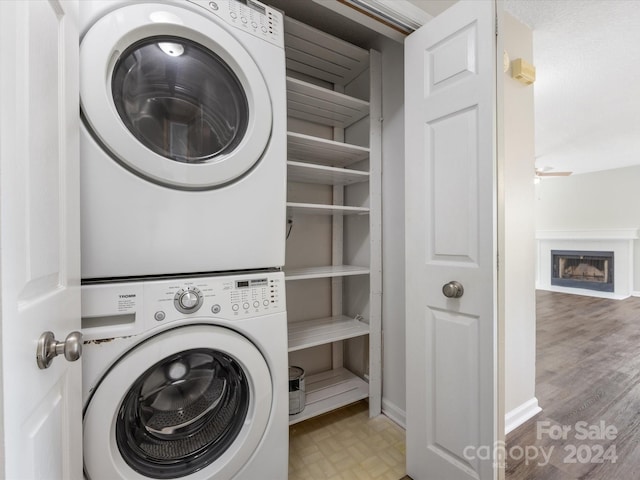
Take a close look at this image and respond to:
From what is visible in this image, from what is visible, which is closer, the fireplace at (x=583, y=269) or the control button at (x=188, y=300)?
the control button at (x=188, y=300)

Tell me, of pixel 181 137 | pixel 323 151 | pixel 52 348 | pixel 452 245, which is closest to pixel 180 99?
pixel 181 137

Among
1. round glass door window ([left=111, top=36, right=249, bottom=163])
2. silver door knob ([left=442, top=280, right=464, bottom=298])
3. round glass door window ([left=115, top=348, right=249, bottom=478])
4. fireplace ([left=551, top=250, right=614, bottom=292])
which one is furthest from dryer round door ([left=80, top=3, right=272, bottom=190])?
fireplace ([left=551, top=250, right=614, bottom=292])

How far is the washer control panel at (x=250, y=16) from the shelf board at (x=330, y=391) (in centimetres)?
174

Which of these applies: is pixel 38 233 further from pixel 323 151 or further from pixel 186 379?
pixel 323 151

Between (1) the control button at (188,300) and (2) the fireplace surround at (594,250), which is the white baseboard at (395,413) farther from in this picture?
(2) the fireplace surround at (594,250)

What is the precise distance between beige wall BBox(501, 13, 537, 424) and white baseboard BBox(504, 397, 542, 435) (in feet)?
0.05

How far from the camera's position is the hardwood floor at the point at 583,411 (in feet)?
4.39

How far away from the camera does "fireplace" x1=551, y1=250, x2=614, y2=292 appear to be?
17.0ft

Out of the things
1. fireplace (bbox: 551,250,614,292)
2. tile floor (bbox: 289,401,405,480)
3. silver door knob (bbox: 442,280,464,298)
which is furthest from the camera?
fireplace (bbox: 551,250,614,292)

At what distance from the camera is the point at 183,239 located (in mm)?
882

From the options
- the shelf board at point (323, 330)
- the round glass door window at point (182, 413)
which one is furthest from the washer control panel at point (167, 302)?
the shelf board at point (323, 330)

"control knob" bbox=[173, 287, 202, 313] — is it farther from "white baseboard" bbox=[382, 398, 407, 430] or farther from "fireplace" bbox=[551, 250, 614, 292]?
"fireplace" bbox=[551, 250, 614, 292]

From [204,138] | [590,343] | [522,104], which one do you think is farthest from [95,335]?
[590,343]

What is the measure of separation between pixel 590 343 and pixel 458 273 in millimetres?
2928
